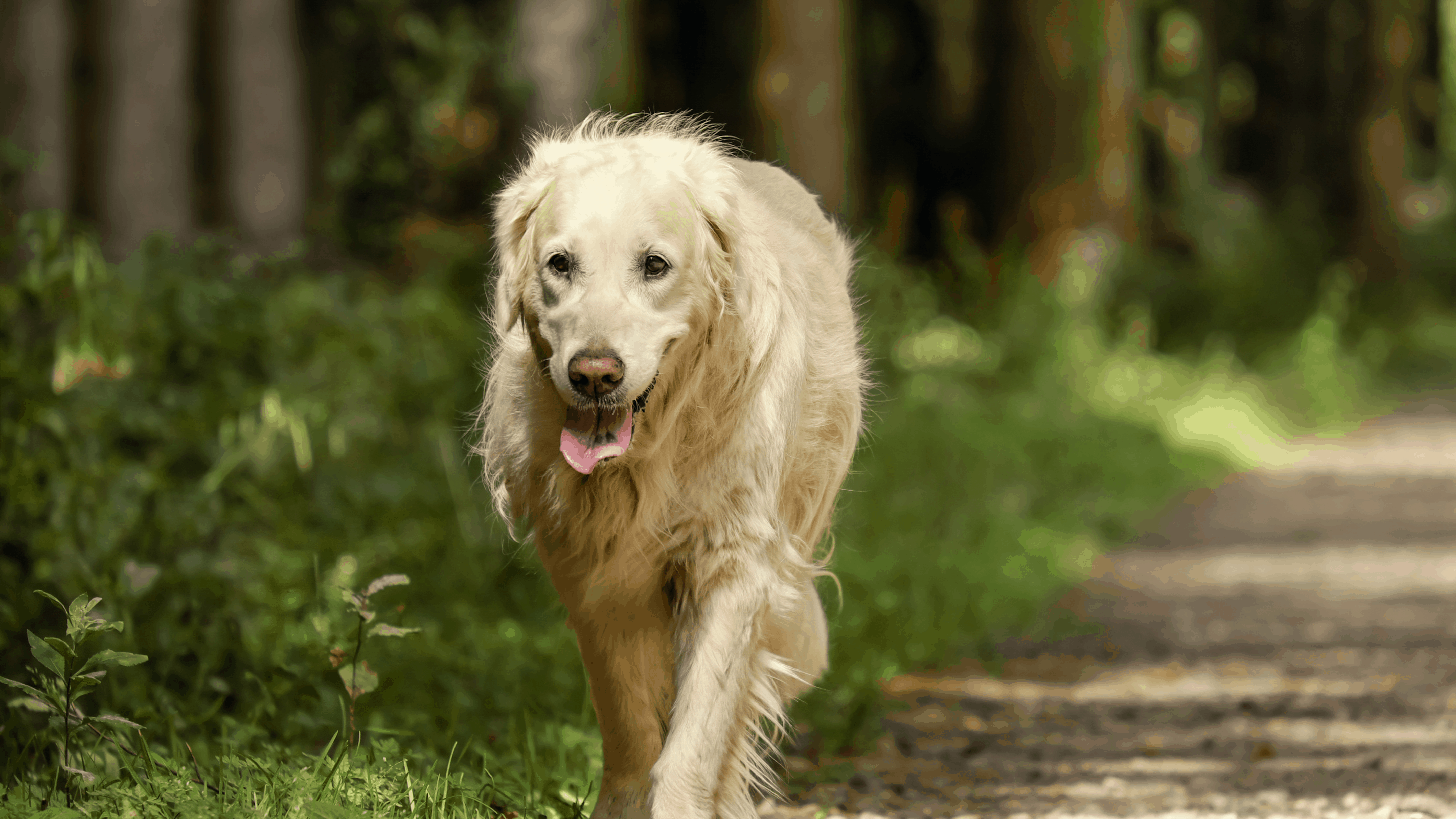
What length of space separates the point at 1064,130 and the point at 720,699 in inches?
437

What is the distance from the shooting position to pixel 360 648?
145 inches

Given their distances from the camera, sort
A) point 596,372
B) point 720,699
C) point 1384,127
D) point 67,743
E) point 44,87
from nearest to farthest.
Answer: point 596,372 → point 67,743 → point 720,699 → point 44,87 → point 1384,127

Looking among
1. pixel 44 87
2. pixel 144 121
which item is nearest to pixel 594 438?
pixel 44 87

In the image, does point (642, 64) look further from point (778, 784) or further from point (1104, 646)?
point (778, 784)

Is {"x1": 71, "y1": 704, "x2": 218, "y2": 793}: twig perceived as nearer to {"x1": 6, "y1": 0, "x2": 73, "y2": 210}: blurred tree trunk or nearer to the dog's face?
the dog's face

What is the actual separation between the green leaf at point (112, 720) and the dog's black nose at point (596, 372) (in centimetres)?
128

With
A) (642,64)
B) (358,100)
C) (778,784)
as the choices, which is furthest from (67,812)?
(642,64)

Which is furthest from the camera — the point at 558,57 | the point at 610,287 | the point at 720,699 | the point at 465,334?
the point at 558,57

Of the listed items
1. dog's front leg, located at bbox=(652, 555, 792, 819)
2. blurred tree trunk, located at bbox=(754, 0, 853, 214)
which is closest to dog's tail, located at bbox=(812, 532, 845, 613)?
dog's front leg, located at bbox=(652, 555, 792, 819)

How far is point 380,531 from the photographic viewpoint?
6.08m

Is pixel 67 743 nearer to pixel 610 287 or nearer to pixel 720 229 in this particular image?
pixel 610 287

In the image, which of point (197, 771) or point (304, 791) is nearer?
point (304, 791)

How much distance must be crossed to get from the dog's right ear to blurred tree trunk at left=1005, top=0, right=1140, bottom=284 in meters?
10.2

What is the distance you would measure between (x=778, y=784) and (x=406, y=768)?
1137 mm
